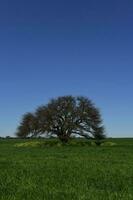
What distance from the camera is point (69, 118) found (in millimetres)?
83125

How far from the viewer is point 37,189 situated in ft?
58.2

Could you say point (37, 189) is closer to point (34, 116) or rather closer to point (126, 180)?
point (126, 180)

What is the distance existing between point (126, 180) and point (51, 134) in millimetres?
62787

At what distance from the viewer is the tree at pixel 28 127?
8538 centimetres

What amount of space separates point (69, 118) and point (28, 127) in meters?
8.96

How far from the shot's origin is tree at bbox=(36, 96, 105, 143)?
272ft

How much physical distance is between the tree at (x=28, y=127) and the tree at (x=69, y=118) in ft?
5.69

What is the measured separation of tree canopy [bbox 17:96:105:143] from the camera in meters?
82.9

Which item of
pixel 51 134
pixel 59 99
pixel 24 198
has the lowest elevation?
pixel 24 198

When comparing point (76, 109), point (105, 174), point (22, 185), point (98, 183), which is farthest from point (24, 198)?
point (76, 109)

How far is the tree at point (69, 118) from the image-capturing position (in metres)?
82.9

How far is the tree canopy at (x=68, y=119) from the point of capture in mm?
82875

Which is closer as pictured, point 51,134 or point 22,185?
point 22,185

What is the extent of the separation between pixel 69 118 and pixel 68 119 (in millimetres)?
260
